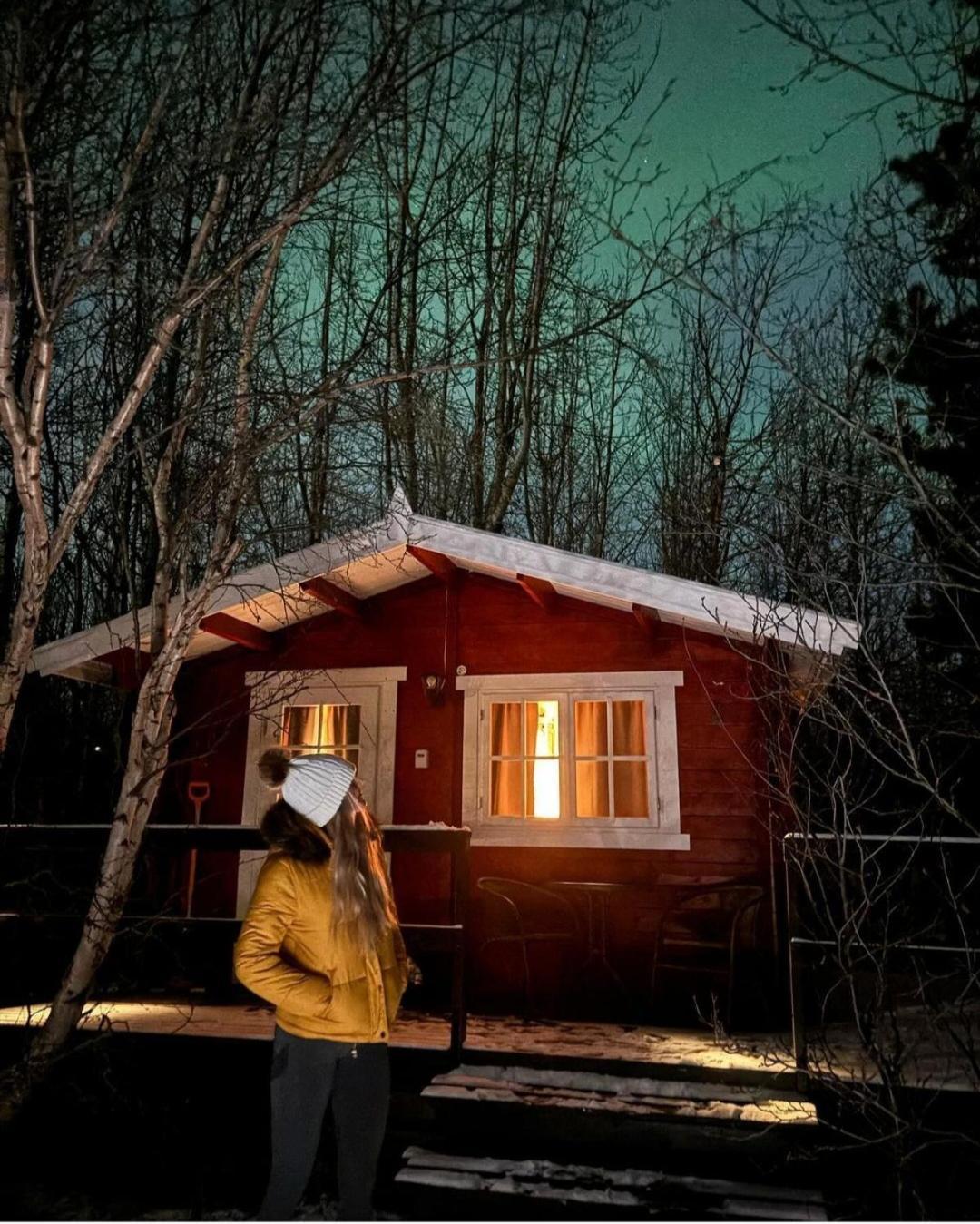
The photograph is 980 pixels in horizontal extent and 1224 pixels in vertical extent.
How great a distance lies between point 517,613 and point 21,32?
5.01m

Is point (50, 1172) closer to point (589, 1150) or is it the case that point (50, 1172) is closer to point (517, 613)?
point (589, 1150)

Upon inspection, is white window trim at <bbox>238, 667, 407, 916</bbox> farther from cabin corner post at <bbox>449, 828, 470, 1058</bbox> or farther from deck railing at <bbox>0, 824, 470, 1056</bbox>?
cabin corner post at <bbox>449, 828, 470, 1058</bbox>

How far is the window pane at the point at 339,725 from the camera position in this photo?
25.6 feet

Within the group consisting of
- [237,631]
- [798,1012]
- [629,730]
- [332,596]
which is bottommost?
[798,1012]

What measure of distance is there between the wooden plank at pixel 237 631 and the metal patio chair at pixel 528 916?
2.87 m

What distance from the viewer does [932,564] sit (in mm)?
3648

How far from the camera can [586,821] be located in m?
7.06

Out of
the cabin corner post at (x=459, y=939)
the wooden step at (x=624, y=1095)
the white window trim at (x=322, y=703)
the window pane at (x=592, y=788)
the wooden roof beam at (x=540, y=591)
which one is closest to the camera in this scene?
the wooden step at (x=624, y=1095)

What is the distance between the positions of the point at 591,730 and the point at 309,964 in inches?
183

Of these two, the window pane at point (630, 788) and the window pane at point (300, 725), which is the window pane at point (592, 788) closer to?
the window pane at point (630, 788)

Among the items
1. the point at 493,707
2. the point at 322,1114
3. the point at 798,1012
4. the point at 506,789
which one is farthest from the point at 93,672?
the point at 798,1012

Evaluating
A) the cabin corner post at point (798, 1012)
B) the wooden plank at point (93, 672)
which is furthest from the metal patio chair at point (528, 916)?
the wooden plank at point (93, 672)

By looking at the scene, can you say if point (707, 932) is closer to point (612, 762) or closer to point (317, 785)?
point (612, 762)

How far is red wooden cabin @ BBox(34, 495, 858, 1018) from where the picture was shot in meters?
6.68
